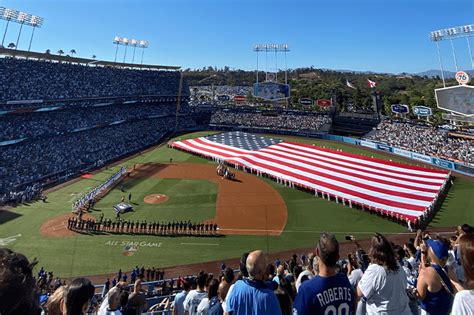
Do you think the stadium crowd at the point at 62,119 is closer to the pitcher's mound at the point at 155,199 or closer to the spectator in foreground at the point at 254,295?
the pitcher's mound at the point at 155,199

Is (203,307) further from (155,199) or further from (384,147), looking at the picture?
(384,147)

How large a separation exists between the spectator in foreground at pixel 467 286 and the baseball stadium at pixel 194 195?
0.03 meters

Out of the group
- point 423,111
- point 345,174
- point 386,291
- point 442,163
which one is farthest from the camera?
point 423,111

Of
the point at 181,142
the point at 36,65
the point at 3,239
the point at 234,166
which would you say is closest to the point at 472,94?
the point at 234,166

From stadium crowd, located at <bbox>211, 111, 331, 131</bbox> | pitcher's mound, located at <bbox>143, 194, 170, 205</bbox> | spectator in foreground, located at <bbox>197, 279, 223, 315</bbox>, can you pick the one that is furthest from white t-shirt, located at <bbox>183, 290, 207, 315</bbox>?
stadium crowd, located at <bbox>211, 111, 331, 131</bbox>

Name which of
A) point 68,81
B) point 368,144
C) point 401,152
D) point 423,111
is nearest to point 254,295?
point 401,152

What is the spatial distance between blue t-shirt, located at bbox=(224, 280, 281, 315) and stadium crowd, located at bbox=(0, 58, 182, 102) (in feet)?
154

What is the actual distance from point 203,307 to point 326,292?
3104mm

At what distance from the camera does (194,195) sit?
101 ft

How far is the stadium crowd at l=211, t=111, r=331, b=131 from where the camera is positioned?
6486cm

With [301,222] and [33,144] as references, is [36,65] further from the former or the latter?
[301,222]

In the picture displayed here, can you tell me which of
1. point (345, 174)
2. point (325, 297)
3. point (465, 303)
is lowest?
point (325, 297)

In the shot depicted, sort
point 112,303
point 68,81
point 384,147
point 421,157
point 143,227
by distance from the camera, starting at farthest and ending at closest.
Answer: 1. point 68,81
2. point 384,147
3. point 421,157
4. point 143,227
5. point 112,303

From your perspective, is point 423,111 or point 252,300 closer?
point 252,300
